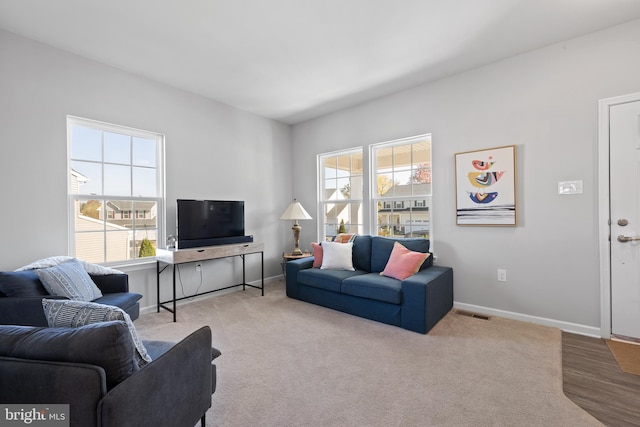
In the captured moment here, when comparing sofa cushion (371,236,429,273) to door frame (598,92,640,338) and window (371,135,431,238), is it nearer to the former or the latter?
window (371,135,431,238)

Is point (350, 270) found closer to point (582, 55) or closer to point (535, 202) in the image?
point (535, 202)

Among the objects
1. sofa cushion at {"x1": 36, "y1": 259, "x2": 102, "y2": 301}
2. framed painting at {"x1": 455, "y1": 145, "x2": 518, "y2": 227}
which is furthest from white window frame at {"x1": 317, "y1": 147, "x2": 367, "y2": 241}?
sofa cushion at {"x1": 36, "y1": 259, "x2": 102, "y2": 301}

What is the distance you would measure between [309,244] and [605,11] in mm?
4228

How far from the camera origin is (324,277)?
3.48 m

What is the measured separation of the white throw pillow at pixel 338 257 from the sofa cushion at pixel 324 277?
4.1 inches

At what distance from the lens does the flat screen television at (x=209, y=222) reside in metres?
3.54

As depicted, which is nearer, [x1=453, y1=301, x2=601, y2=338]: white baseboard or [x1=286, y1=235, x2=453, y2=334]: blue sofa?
[x1=453, y1=301, x2=601, y2=338]: white baseboard

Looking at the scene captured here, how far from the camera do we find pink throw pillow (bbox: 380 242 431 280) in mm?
3138

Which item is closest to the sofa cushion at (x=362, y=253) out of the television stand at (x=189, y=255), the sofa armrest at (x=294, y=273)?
the sofa armrest at (x=294, y=273)

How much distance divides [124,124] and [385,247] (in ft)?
10.8

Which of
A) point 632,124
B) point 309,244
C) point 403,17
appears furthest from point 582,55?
point 309,244

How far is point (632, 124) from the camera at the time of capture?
250 cm

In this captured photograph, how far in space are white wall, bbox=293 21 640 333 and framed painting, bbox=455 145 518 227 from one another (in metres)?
0.08

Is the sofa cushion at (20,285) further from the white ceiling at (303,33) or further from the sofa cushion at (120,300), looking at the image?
the white ceiling at (303,33)
